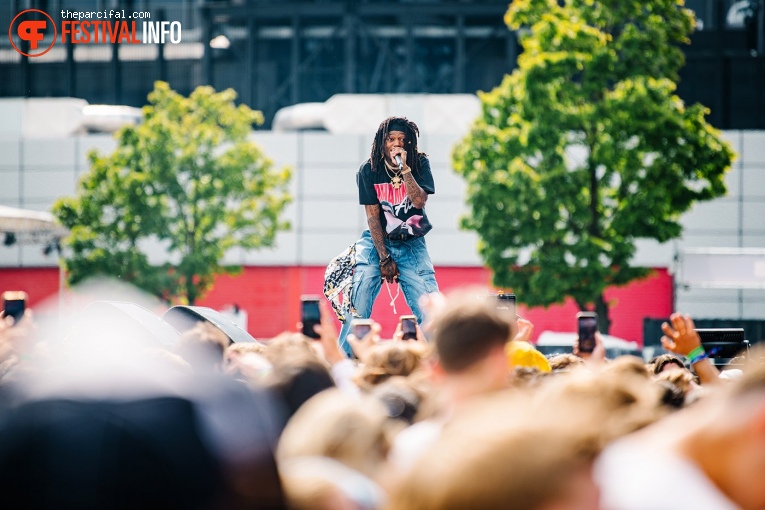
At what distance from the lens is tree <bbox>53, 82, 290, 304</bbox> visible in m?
30.7

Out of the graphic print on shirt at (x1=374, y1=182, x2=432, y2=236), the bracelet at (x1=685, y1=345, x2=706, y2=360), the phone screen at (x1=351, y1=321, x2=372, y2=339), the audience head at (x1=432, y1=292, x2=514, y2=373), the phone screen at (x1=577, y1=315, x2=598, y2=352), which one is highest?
the graphic print on shirt at (x1=374, y1=182, x2=432, y2=236)

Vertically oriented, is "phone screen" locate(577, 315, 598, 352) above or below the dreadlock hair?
below

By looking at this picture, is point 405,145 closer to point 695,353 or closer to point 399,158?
point 399,158

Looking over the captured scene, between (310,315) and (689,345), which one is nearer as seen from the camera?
(689,345)

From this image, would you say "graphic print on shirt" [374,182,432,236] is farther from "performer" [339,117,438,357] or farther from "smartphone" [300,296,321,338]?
"smartphone" [300,296,321,338]

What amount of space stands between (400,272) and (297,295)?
1135 inches

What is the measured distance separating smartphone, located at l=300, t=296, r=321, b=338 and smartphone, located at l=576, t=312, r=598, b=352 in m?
2.20

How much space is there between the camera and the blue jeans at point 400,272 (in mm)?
8883

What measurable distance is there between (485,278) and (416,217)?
29167 mm

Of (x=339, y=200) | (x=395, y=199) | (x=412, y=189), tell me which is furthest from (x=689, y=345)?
(x=339, y=200)

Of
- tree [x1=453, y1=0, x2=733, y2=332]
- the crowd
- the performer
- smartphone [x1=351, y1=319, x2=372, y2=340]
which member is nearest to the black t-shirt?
the performer

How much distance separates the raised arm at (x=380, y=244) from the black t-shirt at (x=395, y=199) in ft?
0.22

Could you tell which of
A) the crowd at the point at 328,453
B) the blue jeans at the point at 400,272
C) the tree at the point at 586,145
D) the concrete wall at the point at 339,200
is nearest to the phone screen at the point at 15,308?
the blue jeans at the point at 400,272

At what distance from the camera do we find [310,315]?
6012 mm
